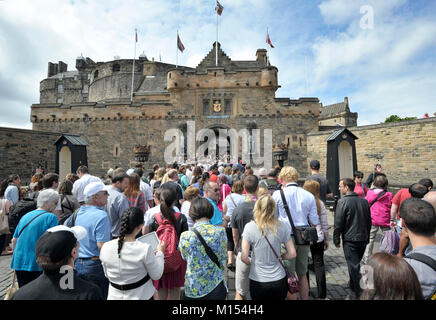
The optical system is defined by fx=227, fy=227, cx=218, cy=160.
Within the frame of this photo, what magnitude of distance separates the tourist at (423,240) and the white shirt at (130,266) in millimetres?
1974

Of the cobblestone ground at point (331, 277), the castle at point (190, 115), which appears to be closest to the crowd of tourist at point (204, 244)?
the cobblestone ground at point (331, 277)

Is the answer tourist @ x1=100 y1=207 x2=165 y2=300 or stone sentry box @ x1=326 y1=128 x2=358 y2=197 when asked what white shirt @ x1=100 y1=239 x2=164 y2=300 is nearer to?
tourist @ x1=100 y1=207 x2=165 y2=300

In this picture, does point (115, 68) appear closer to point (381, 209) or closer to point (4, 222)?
point (4, 222)

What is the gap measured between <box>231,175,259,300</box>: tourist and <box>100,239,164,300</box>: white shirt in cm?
124

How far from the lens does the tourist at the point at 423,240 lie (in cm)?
149

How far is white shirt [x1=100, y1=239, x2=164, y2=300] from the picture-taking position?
1.93m

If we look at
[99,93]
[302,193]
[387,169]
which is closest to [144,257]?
[302,193]

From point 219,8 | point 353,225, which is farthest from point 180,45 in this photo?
point 353,225

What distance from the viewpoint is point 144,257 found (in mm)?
1940

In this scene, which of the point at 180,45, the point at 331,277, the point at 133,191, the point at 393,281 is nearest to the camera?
the point at 393,281

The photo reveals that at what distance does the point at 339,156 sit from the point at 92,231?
10466mm

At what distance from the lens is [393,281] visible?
1.20 m

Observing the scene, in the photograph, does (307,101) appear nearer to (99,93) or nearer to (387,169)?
(387,169)

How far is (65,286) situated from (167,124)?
19.4m
